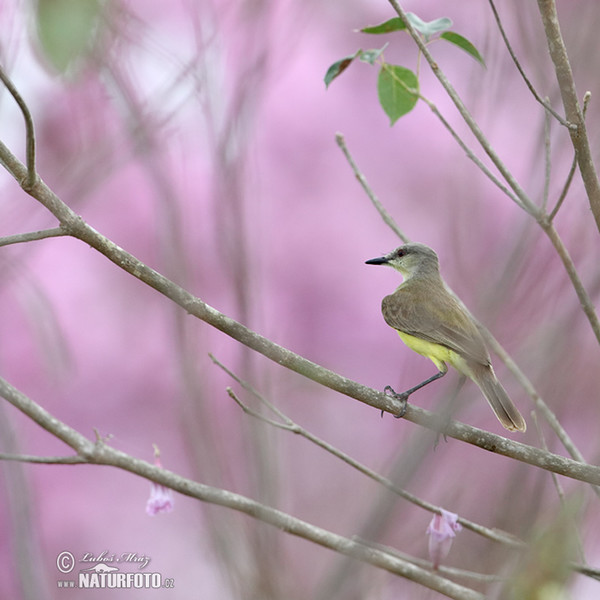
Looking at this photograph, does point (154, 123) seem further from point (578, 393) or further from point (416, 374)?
point (578, 393)

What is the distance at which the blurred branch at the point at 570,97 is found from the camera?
4.80 feet

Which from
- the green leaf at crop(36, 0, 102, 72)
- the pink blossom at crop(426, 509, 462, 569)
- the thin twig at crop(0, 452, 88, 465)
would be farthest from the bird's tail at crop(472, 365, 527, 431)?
the green leaf at crop(36, 0, 102, 72)

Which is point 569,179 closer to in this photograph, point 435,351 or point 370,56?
point 370,56

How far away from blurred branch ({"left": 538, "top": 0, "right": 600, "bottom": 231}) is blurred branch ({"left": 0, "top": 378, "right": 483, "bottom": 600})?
0.75 m

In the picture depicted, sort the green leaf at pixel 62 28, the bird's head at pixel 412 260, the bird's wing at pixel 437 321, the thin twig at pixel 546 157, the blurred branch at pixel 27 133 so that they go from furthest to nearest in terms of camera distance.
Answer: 1. the bird's head at pixel 412 260
2. the bird's wing at pixel 437 321
3. the thin twig at pixel 546 157
4. the blurred branch at pixel 27 133
5. the green leaf at pixel 62 28

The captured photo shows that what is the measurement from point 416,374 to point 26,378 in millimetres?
1763

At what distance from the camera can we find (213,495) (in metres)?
1.60

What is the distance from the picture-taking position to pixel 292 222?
429cm

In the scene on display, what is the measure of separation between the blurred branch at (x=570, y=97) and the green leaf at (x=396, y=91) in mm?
438

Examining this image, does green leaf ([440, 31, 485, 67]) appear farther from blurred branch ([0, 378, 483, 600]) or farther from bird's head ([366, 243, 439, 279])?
bird's head ([366, 243, 439, 279])

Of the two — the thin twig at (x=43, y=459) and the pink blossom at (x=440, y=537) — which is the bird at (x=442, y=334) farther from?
the thin twig at (x=43, y=459)

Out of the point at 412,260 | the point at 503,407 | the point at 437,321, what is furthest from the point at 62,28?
the point at 412,260

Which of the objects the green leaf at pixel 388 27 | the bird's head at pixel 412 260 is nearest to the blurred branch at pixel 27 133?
the green leaf at pixel 388 27

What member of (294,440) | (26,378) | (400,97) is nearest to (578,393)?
(294,440)
